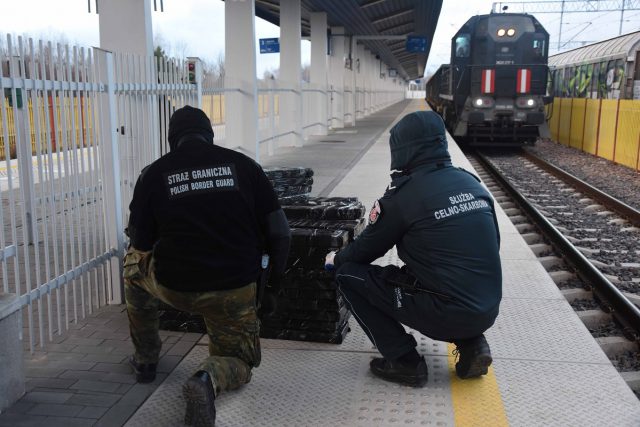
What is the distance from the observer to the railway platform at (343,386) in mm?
3346

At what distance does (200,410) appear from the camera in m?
3.06

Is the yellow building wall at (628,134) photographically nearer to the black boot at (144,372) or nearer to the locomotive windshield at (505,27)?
the locomotive windshield at (505,27)

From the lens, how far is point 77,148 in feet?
15.8

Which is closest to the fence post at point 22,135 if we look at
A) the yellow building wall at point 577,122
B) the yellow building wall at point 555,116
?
the yellow building wall at point 577,122

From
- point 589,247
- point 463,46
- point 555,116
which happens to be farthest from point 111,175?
point 555,116

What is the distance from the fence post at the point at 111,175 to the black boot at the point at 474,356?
9.32ft

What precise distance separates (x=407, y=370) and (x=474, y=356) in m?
0.39

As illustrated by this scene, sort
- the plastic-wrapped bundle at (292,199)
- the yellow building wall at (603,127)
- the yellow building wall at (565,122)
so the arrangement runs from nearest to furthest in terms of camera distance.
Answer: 1. the plastic-wrapped bundle at (292,199)
2. the yellow building wall at (603,127)
3. the yellow building wall at (565,122)

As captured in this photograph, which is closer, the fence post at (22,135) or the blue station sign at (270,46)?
the fence post at (22,135)

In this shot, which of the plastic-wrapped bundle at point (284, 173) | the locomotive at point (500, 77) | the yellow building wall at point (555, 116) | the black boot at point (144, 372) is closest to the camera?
the black boot at point (144, 372)

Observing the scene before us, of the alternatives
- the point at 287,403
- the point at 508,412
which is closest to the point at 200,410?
the point at 287,403

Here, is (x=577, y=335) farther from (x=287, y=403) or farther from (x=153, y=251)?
(x=153, y=251)

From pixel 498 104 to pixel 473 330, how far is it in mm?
14602

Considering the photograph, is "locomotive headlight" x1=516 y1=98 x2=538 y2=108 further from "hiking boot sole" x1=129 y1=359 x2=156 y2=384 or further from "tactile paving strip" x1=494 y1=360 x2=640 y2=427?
"hiking boot sole" x1=129 y1=359 x2=156 y2=384
